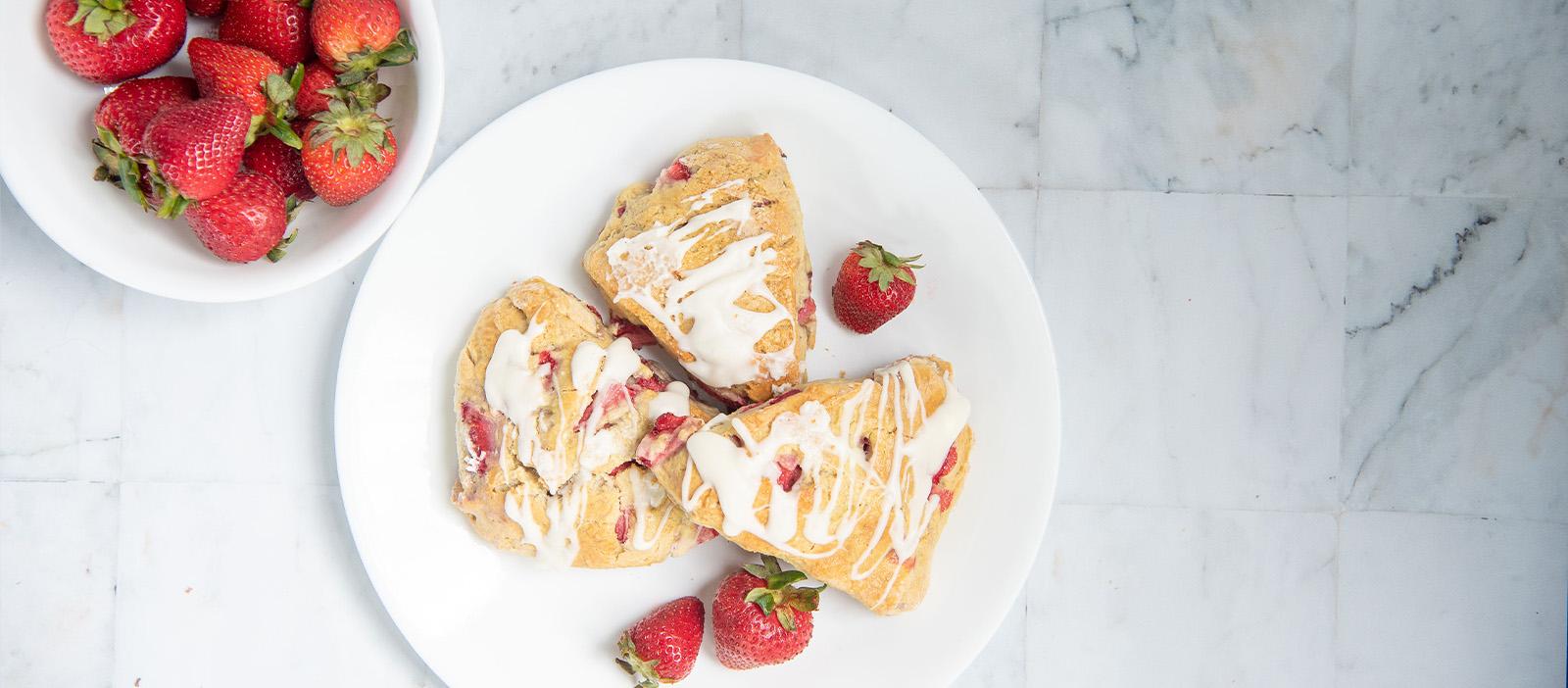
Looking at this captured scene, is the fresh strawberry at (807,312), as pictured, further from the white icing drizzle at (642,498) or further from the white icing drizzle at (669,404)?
the white icing drizzle at (642,498)

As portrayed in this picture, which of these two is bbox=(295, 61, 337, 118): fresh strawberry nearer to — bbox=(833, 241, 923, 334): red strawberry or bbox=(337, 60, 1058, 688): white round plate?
bbox=(337, 60, 1058, 688): white round plate

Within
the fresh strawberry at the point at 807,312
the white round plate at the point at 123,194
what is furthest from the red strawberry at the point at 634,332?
the white round plate at the point at 123,194

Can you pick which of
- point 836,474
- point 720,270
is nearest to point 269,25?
point 720,270

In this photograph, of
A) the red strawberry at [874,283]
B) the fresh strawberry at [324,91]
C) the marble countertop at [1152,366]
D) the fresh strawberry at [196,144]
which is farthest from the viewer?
the marble countertop at [1152,366]

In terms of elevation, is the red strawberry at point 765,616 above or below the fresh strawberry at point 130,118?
below

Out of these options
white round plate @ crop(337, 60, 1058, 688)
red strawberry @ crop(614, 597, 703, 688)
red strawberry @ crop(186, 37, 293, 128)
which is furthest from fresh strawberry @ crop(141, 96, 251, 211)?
red strawberry @ crop(614, 597, 703, 688)
